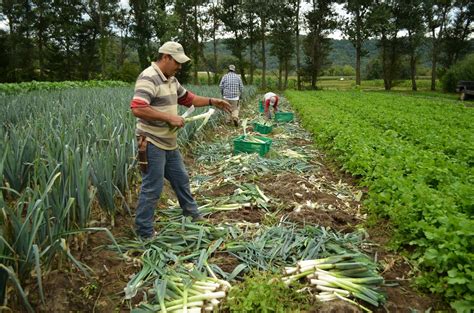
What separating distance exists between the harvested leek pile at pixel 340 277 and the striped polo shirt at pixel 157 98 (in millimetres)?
1531

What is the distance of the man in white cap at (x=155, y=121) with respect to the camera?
301cm

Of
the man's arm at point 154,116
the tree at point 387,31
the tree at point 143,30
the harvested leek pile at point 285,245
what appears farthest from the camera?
the tree at point 143,30

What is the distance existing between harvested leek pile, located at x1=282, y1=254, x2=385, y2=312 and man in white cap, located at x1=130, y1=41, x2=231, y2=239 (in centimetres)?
135

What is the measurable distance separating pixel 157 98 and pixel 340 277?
2011 mm

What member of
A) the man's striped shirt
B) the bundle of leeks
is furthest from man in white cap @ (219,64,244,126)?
the bundle of leeks

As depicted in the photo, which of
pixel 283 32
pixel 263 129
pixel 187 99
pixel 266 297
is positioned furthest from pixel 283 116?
pixel 283 32

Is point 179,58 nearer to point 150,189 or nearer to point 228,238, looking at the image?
point 150,189

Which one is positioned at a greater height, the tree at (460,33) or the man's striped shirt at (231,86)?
the tree at (460,33)

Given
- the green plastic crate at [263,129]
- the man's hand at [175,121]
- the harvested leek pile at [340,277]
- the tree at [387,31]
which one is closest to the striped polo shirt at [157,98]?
the man's hand at [175,121]

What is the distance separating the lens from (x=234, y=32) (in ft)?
114

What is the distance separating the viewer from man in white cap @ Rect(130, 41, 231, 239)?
3.01m

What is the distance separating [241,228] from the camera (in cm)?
349

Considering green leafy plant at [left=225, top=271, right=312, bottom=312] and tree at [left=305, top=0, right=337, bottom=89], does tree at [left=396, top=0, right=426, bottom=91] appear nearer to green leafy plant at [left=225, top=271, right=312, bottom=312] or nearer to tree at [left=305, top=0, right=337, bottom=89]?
tree at [left=305, top=0, right=337, bottom=89]

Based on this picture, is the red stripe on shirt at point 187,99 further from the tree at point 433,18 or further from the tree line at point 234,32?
the tree at point 433,18
